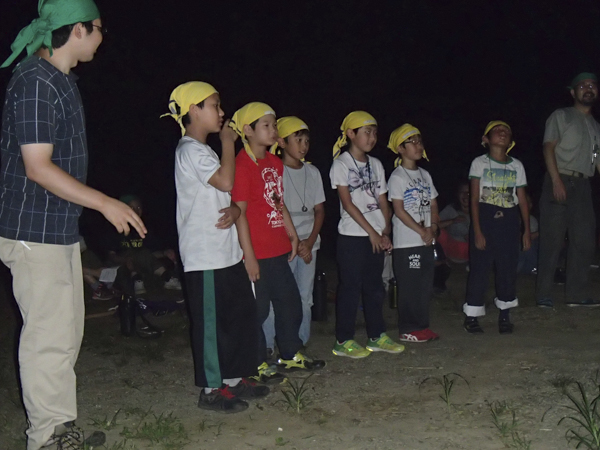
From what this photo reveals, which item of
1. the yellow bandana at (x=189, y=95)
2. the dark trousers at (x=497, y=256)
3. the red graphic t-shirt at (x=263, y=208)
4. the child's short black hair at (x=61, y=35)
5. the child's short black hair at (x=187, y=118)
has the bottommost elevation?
the dark trousers at (x=497, y=256)

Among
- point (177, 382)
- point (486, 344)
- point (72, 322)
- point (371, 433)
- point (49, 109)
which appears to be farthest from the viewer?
point (486, 344)

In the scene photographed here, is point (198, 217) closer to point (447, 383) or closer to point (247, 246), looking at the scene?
point (247, 246)

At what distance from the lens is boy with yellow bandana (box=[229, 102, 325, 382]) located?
4594 millimetres

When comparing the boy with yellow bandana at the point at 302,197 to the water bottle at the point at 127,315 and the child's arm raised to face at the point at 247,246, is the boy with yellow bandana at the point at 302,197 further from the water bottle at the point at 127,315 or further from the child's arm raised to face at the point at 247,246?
the water bottle at the point at 127,315

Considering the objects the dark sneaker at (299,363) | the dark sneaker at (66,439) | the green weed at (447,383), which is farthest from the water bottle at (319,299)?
the dark sneaker at (66,439)

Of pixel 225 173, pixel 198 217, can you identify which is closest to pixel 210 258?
pixel 198 217

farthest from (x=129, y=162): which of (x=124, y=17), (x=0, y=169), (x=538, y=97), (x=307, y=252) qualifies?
(x=0, y=169)

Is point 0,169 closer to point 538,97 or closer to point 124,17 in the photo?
point 124,17

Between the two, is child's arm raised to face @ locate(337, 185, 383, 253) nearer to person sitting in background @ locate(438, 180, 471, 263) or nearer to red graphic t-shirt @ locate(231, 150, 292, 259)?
red graphic t-shirt @ locate(231, 150, 292, 259)

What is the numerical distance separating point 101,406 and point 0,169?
5.29 feet

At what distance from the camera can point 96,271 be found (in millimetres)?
8398

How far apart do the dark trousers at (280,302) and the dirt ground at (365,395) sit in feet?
1.08

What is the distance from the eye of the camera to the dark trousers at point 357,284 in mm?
5215

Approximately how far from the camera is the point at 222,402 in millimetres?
4004
